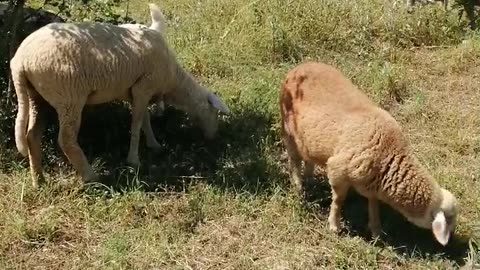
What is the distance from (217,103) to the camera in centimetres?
627

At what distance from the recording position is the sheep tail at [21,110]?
17.3 ft

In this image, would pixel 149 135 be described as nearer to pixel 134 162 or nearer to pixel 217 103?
pixel 134 162

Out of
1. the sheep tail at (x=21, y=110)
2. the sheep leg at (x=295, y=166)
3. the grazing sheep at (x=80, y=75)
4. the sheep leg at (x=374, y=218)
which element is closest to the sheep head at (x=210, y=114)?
the grazing sheep at (x=80, y=75)

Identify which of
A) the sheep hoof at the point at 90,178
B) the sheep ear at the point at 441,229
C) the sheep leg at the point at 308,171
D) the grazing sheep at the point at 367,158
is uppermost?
the grazing sheep at the point at 367,158

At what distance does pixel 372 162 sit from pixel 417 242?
2.54ft

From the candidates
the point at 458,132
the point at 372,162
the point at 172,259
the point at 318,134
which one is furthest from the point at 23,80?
the point at 458,132

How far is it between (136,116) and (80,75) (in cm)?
68

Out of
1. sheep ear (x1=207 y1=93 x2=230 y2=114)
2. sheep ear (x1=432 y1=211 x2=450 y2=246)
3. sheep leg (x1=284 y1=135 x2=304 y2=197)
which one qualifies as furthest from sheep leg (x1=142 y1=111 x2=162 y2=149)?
sheep ear (x1=432 y1=211 x2=450 y2=246)

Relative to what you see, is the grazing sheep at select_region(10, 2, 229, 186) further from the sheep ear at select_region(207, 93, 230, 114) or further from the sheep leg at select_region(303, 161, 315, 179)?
the sheep leg at select_region(303, 161, 315, 179)

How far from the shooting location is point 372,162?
482 cm

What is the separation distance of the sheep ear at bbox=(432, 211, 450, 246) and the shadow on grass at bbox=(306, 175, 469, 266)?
0.81 feet

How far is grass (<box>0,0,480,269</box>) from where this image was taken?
16.2ft

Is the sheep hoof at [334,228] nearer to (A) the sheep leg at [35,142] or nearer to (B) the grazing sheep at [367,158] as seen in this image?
(B) the grazing sheep at [367,158]

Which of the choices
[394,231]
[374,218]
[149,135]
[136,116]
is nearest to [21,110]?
[136,116]
